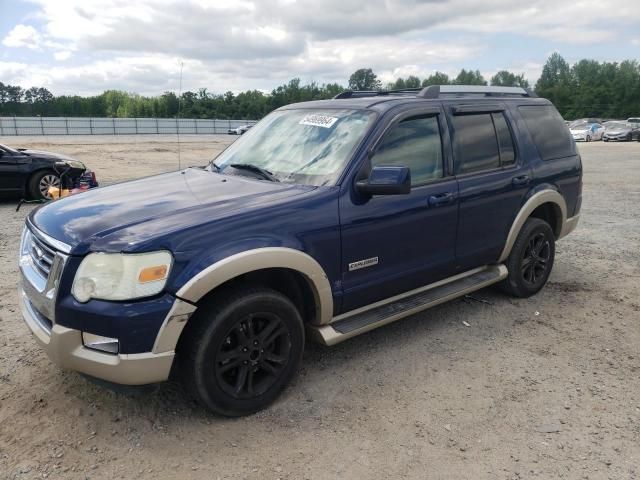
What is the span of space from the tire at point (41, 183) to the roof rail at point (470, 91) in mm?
8413

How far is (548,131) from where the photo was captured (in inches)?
204

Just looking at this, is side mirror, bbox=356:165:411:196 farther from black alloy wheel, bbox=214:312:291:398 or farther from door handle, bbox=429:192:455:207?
black alloy wheel, bbox=214:312:291:398

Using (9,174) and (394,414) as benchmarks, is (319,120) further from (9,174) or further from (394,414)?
(9,174)

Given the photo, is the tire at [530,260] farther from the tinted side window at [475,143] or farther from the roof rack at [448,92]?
the roof rack at [448,92]

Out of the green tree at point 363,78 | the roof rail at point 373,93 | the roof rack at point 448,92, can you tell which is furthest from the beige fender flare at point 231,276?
the green tree at point 363,78

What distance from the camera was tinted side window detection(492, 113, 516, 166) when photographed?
4656 millimetres

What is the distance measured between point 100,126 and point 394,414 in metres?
60.0

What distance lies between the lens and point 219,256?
2.88 meters

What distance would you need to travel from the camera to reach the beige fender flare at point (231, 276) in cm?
277

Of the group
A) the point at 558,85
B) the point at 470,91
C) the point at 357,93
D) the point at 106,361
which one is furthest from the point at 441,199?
the point at 558,85

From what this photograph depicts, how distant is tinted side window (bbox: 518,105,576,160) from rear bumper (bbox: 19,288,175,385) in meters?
3.91

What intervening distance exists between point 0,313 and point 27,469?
7.81ft

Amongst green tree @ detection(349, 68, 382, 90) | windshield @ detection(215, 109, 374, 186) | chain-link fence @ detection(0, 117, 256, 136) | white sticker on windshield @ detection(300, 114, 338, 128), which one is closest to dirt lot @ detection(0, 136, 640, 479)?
windshield @ detection(215, 109, 374, 186)

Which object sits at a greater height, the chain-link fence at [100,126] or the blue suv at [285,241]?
the chain-link fence at [100,126]
